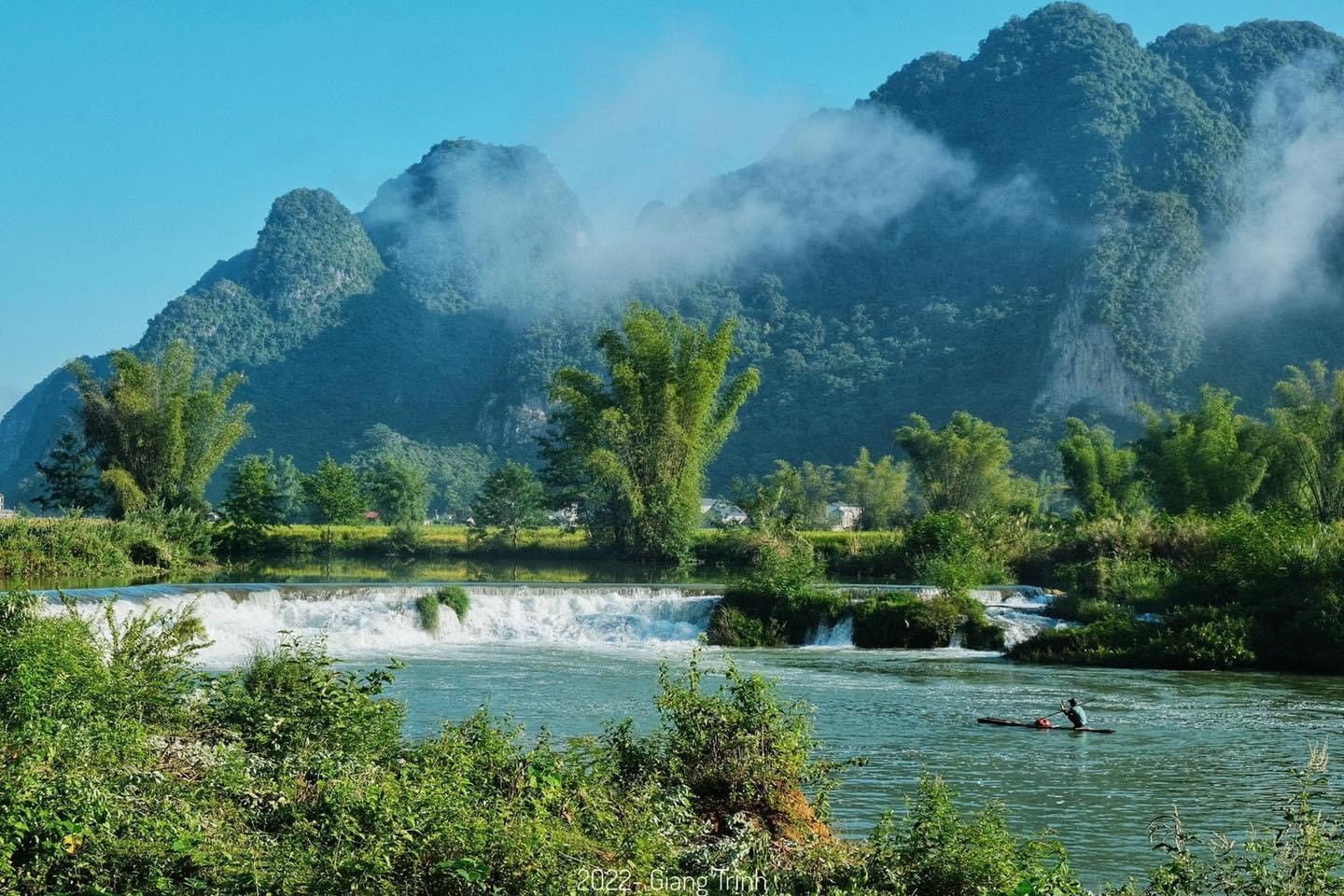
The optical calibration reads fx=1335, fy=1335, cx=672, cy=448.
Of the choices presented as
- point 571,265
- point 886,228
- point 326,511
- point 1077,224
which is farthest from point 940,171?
point 326,511

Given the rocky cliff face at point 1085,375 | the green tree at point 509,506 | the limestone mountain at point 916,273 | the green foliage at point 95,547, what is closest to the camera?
the green foliage at point 95,547

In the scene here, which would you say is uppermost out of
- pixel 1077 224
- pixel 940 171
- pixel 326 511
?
pixel 940 171

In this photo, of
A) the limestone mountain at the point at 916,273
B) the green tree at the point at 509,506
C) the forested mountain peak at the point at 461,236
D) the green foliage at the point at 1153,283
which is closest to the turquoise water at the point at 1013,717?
the green tree at the point at 509,506

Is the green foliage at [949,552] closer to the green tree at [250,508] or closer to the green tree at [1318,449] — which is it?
the green tree at [1318,449]

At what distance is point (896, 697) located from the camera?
15305mm

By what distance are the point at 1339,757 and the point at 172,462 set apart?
1379 inches

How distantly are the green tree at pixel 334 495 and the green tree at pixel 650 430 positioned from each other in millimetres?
13213

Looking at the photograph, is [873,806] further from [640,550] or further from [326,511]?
[326,511]

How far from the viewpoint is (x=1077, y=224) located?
388ft

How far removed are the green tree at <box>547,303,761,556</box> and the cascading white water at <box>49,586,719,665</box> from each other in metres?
15.6

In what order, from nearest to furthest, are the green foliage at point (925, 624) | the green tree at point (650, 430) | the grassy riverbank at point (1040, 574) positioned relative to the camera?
the grassy riverbank at point (1040, 574) < the green foliage at point (925, 624) < the green tree at point (650, 430)

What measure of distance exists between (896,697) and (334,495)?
3939 cm

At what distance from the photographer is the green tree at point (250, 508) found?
40.0 metres

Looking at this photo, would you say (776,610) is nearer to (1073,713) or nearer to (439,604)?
(439,604)
